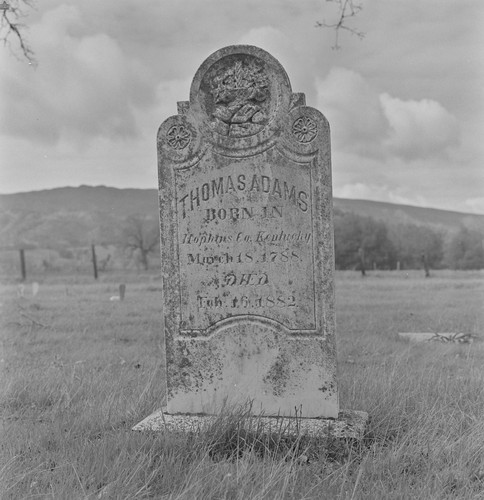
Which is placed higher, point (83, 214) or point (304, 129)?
point (83, 214)

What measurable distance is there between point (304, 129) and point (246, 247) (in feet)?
3.18

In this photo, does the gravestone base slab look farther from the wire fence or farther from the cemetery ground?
the wire fence

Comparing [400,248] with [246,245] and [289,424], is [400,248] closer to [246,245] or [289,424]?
[246,245]

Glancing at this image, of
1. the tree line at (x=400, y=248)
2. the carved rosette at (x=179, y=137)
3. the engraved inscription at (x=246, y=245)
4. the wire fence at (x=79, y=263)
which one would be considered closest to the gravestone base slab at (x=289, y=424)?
the engraved inscription at (x=246, y=245)

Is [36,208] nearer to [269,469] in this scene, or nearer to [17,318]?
[17,318]

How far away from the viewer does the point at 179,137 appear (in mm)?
4934

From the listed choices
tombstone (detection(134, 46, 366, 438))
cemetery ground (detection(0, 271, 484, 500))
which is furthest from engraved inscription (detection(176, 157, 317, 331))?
cemetery ground (detection(0, 271, 484, 500))

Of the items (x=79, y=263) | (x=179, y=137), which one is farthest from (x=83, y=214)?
(x=179, y=137)

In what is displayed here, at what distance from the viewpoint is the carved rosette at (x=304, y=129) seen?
4695 mm

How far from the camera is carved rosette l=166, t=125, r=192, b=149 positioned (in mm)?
4925

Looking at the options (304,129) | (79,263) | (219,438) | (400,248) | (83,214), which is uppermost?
(83,214)

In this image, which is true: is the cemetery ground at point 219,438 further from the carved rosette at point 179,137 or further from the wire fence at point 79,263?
the wire fence at point 79,263

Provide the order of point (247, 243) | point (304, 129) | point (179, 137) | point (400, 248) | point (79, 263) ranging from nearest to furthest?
point (304, 129), point (247, 243), point (179, 137), point (400, 248), point (79, 263)

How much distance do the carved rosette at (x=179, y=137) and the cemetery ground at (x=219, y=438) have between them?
2051 millimetres
